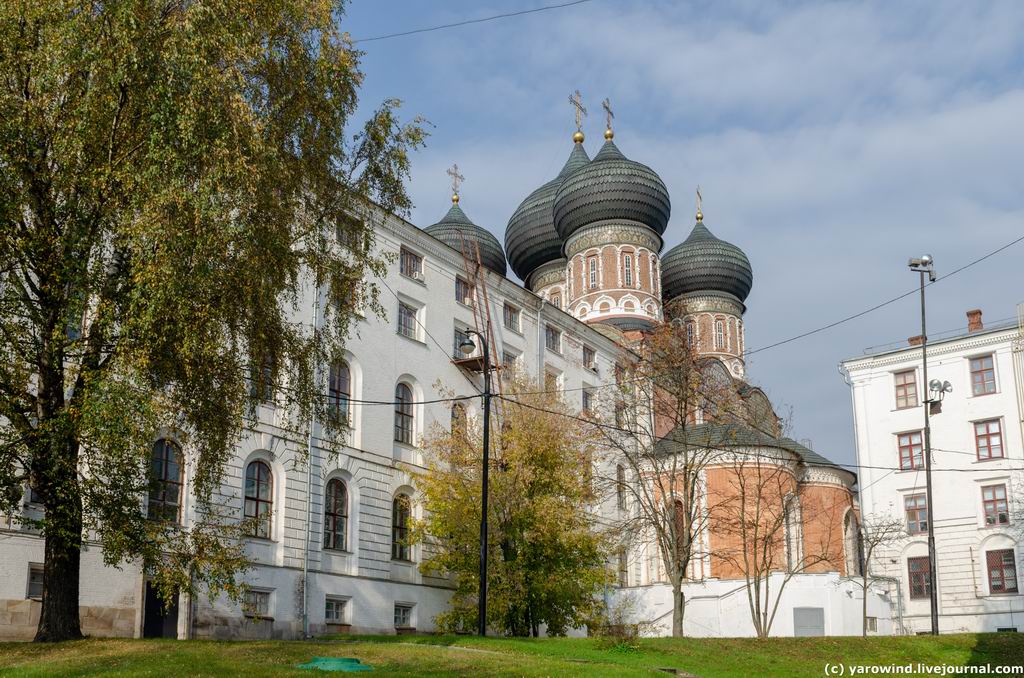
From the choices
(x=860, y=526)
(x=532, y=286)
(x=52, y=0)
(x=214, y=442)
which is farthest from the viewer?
(x=532, y=286)

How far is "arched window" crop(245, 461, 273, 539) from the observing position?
95.5 ft

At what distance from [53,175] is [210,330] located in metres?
3.22

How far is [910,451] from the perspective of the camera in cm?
4534

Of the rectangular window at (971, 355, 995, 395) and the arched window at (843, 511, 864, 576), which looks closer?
the rectangular window at (971, 355, 995, 395)

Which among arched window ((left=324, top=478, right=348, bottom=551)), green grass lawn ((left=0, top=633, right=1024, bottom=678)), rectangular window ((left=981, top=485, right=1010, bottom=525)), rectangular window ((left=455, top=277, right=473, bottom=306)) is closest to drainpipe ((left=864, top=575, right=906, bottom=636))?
rectangular window ((left=981, top=485, right=1010, bottom=525))

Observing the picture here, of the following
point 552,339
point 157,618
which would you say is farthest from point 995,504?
point 157,618

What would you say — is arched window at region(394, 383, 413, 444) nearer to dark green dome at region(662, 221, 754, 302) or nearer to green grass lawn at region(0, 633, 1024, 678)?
green grass lawn at region(0, 633, 1024, 678)

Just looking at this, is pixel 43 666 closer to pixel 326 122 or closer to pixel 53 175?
pixel 53 175

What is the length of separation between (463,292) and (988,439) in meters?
22.2

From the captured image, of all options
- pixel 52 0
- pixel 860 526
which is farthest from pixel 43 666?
pixel 860 526

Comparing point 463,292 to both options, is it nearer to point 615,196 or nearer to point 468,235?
point 615,196

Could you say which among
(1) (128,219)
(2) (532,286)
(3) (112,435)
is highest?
(2) (532,286)

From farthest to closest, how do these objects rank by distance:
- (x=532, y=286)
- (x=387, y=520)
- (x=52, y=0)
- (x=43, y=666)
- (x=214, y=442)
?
(x=532, y=286) → (x=387, y=520) → (x=214, y=442) → (x=52, y=0) → (x=43, y=666)

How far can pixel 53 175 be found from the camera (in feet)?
52.3
